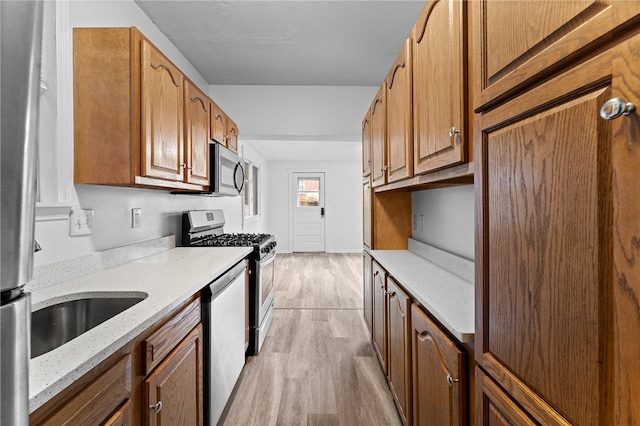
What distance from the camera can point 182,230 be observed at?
265 cm

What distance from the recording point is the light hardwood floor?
183 cm

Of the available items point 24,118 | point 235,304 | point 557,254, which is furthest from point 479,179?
point 235,304

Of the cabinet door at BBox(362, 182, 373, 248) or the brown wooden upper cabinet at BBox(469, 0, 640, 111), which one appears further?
the cabinet door at BBox(362, 182, 373, 248)

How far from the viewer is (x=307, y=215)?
307 inches

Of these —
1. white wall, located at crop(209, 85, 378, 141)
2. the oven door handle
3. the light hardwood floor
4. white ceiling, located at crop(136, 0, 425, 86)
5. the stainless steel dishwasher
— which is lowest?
the light hardwood floor

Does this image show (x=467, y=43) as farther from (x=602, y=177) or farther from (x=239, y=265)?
(x=239, y=265)

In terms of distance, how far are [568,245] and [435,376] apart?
794 millimetres

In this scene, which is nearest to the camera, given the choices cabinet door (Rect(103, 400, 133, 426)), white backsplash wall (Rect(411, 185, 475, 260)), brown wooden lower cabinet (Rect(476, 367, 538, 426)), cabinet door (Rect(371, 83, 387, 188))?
Result: brown wooden lower cabinet (Rect(476, 367, 538, 426))

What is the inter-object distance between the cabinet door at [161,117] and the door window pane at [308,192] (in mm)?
5847

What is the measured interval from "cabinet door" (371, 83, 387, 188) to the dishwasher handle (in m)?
1.14

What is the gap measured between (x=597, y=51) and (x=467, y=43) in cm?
61

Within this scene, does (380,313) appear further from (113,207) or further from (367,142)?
(113,207)

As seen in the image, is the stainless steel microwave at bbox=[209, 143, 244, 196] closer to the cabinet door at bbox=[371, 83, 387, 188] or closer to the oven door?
the oven door

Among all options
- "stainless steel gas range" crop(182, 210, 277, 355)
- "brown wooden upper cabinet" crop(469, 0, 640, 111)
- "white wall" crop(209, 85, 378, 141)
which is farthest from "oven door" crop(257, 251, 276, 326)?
"brown wooden upper cabinet" crop(469, 0, 640, 111)
